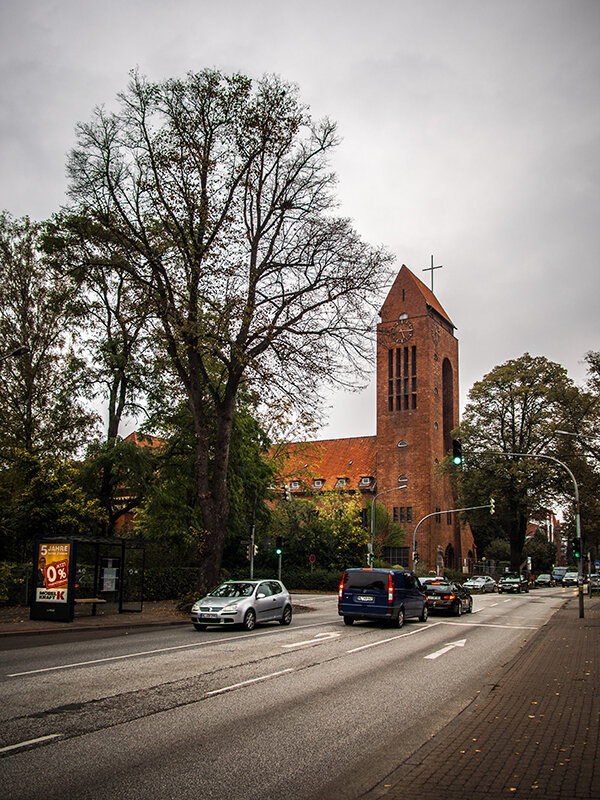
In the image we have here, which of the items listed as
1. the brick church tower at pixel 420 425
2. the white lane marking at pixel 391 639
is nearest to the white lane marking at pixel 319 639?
the white lane marking at pixel 391 639

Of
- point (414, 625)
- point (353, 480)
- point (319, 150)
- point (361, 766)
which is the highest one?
point (319, 150)

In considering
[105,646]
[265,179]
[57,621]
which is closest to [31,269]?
[265,179]

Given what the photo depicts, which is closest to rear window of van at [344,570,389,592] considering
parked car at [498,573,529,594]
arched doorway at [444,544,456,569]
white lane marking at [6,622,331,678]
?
white lane marking at [6,622,331,678]

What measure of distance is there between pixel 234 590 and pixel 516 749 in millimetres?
14096

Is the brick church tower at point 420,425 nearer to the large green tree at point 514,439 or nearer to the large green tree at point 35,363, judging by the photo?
the large green tree at point 514,439

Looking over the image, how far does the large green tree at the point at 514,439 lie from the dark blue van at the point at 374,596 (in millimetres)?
34965

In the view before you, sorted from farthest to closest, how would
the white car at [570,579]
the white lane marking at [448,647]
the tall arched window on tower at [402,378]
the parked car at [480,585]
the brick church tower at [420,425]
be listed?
the white car at [570,579]
the tall arched window on tower at [402,378]
the brick church tower at [420,425]
the parked car at [480,585]
the white lane marking at [448,647]

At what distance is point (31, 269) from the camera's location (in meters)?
31.0

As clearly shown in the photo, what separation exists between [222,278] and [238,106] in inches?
229

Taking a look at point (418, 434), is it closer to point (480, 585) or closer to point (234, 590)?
point (480, 585)

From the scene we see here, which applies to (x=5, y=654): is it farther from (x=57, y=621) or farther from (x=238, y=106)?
(x=238, y=106)

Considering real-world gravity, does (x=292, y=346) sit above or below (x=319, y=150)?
below

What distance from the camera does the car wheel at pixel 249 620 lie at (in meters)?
18.8

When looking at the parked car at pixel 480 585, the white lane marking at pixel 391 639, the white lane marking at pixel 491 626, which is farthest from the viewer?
the parked car at pixel 480 585
